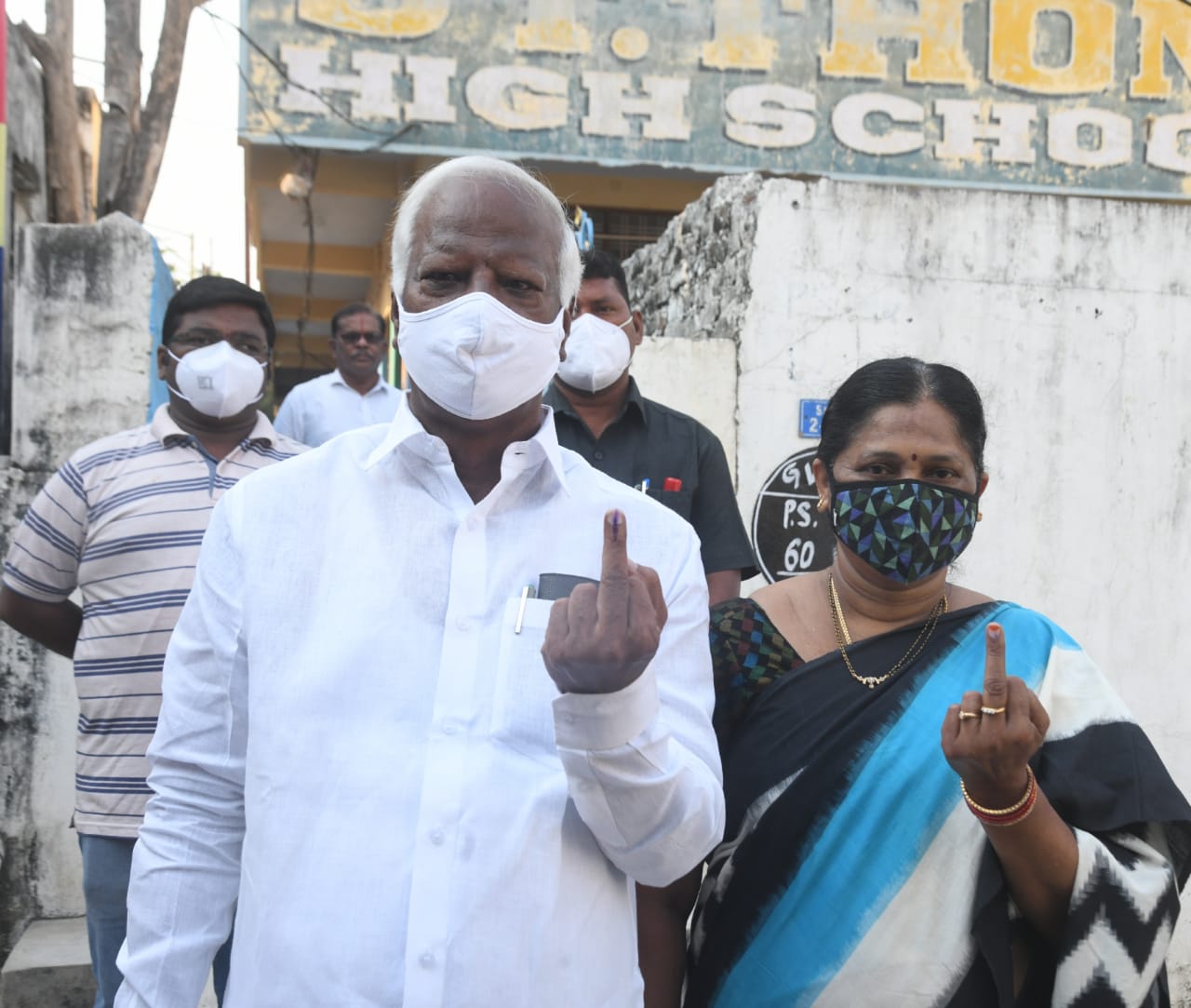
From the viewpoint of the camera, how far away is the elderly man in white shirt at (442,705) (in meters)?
1.29

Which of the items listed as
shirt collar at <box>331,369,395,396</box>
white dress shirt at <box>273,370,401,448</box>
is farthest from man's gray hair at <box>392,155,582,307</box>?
shirt collar at <box>331,369,395,396</box>

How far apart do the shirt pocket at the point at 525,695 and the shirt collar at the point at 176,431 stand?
1.73 meters

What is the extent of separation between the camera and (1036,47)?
10.5 m

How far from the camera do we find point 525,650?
138cm

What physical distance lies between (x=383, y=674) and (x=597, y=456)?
2169mm

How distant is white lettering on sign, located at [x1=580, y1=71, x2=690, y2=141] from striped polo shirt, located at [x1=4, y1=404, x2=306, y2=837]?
7811 mm

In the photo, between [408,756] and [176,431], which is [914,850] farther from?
[176,431]

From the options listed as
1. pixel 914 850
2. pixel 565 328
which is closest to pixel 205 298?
pixel 565 328

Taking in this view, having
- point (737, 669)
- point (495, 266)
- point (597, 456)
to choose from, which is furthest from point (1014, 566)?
point (495, 266)

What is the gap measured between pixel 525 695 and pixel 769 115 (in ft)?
31.4

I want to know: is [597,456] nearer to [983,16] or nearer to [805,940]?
[805,940]

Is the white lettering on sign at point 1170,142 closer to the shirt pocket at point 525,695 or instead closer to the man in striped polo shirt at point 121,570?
the man in striped polo shirt at point 121,570

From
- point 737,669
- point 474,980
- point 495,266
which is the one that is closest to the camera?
point 474,980

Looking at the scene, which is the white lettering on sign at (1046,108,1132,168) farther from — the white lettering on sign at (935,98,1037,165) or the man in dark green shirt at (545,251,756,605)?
the man in dark green shirt at (545,251,756,605)
